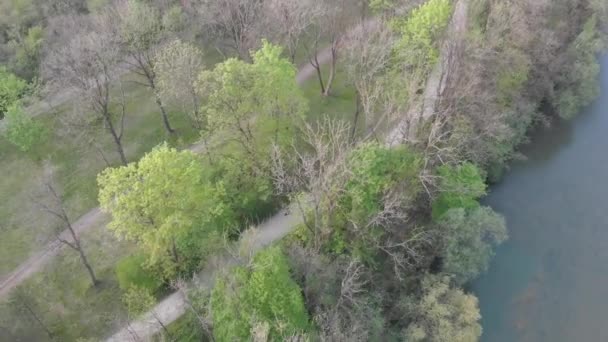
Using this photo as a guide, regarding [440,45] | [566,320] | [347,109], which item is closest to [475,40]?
[440,45]

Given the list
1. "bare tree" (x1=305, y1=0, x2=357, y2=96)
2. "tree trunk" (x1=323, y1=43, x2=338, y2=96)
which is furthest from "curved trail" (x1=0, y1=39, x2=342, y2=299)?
"bare tree" (x1=305, y1=0, x2=357, y2=96)

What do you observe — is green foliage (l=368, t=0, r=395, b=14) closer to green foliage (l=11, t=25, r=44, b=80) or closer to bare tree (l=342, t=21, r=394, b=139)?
bare tree (l=342, t=21, r=394, b=139)

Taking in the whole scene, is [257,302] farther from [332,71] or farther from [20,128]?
[332,71]

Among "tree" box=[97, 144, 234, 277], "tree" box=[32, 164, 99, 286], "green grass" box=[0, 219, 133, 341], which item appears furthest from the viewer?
"tree" box=[32, 164, 99, 286]

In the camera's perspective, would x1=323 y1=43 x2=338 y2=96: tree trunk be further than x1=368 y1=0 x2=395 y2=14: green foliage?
No

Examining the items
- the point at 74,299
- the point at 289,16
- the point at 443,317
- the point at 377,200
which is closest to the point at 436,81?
the point at 289,16
